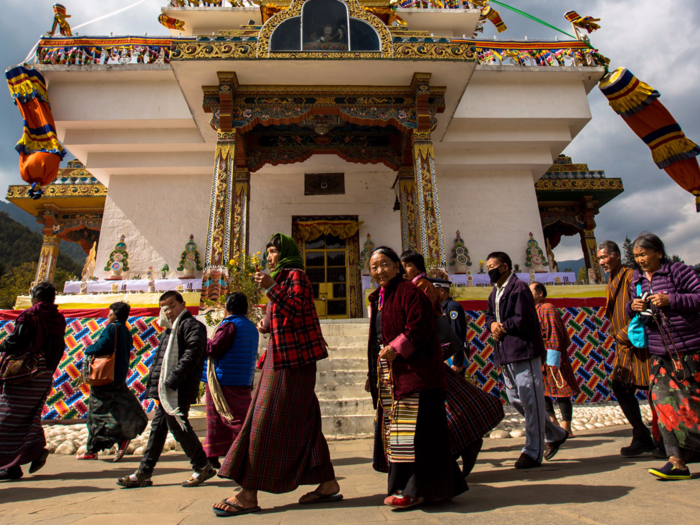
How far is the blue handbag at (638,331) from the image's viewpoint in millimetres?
2953

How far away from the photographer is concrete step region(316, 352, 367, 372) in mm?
5859

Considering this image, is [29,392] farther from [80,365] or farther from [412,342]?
[412,342]

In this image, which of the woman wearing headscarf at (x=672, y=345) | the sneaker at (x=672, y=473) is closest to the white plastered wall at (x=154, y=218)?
the woman wearing headscarf at (x=672, y=345)

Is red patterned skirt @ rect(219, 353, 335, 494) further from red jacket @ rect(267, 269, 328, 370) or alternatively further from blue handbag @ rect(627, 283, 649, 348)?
blue handbag @ rect(627, 283, 649, 348)

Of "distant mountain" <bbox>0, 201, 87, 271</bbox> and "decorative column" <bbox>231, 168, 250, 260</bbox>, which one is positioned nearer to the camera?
"decorative column" <bbox>231, 168, 250, 260</bbox>

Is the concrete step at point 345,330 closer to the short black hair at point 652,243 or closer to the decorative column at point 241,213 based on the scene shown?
the decorative column at point 241,213

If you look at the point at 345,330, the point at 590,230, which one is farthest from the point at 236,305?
the point at 590,230

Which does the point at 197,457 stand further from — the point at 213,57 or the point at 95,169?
the point at 95,169

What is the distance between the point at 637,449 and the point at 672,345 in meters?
1.11

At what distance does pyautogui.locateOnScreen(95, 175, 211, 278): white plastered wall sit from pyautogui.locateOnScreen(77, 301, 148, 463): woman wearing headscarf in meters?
6.75

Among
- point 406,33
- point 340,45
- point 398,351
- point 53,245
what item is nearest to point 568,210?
point 406,33

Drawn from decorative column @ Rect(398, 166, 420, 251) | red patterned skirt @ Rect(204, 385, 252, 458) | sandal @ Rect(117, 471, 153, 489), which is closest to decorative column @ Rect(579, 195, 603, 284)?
decorative column @ Rect(398, 166, 420, 251)

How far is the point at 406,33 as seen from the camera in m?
8.32

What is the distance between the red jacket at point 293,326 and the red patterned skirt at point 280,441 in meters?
0.07
